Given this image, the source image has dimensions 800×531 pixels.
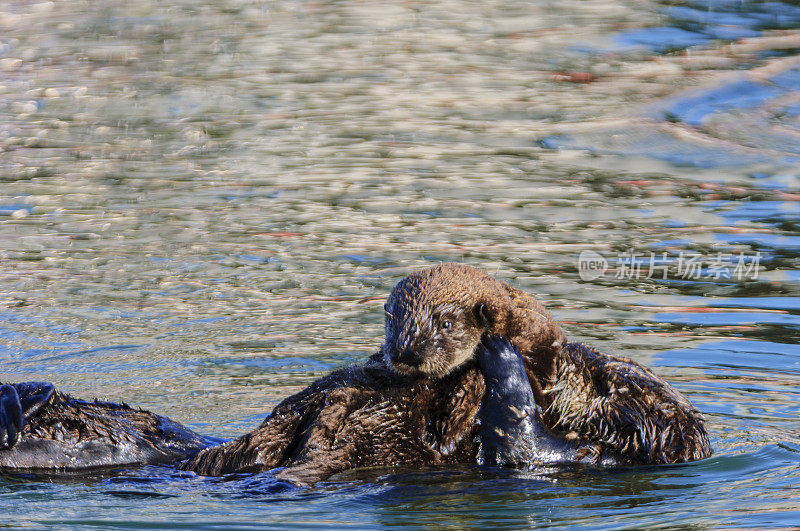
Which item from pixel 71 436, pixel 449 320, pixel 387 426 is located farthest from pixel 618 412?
pixel 71 436

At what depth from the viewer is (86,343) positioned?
6.71 metres

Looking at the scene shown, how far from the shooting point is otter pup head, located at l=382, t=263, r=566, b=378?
4074mm

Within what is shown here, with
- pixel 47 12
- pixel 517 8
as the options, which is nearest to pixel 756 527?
pixel 517 8

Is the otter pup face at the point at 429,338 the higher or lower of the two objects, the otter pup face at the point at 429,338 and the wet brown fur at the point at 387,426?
the higher

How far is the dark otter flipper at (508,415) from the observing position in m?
4.16

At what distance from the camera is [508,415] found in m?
4.18

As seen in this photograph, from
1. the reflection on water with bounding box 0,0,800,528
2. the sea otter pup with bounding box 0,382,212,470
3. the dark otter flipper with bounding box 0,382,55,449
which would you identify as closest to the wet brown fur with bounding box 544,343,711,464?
the reflection on water with bounding box 0,0,800,528

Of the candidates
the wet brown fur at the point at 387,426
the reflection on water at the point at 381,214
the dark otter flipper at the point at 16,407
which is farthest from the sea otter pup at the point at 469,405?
the dark otter flipper at the point at 16,407

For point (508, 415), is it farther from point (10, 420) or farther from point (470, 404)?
point (10, 420)

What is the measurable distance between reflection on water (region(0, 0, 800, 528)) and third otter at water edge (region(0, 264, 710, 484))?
0.34 ft

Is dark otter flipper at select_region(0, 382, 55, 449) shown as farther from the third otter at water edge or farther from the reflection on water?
the third otter at water edge

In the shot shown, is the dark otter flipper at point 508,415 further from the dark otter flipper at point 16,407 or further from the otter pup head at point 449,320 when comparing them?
the dark otter flipper at point 16,407

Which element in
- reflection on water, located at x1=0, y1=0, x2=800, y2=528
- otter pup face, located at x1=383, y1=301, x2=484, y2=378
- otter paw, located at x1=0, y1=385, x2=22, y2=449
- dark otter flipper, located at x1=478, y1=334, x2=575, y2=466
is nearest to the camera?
otter pup face, located at x1=383, y1=301, x2=484, y2=378

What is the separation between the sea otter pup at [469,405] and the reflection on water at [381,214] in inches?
4.2
